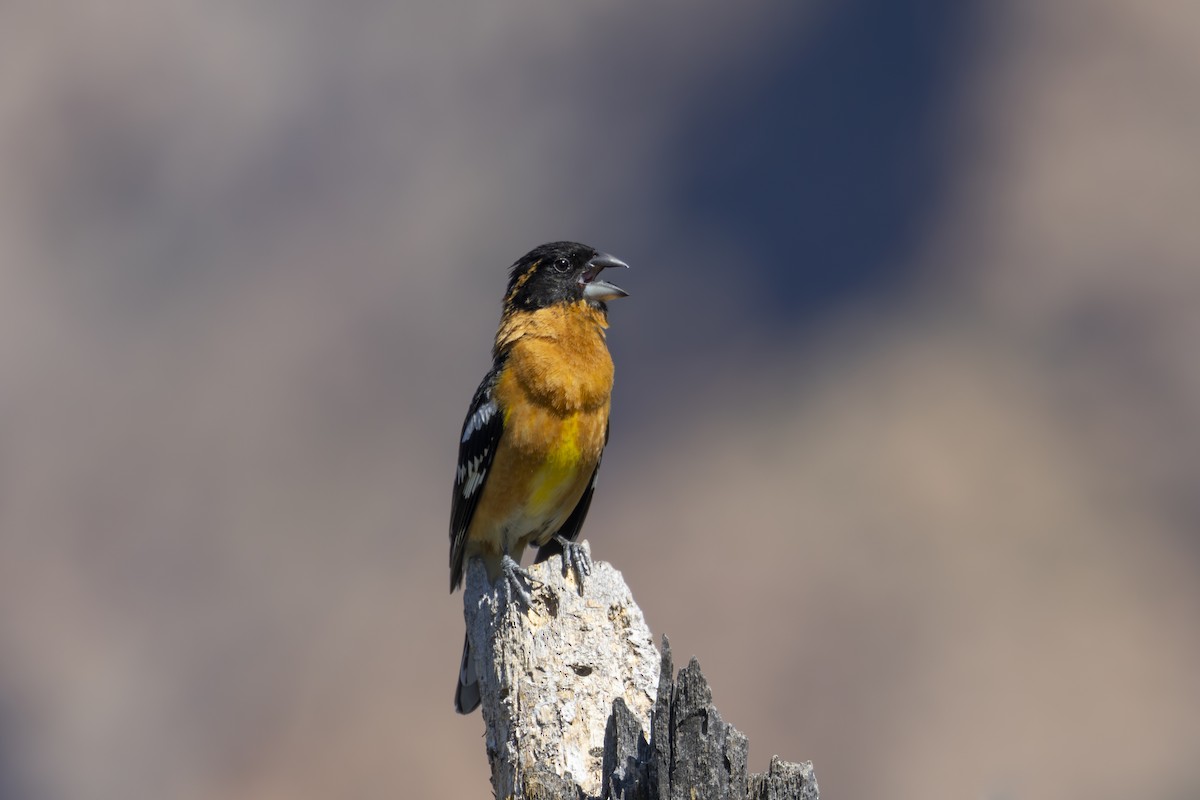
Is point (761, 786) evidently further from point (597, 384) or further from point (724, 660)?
point (724, 660)

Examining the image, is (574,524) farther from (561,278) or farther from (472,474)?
(561,278)

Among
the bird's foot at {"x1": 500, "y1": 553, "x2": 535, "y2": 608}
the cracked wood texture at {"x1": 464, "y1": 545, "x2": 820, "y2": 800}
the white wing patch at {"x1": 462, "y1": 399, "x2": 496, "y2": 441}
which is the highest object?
the white wing patch at {"x1": 462, "y1": 399, "x2": 496, "y2": 441}

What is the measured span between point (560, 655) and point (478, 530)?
7.95ft

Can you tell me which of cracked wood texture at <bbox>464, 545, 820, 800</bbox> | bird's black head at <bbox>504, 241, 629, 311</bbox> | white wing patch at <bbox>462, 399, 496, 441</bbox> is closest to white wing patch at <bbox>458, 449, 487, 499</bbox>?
white wing patch at <bbox>462, 399, 496, 441</bbox>

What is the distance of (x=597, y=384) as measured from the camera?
9750mm

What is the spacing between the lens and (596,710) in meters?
7.34

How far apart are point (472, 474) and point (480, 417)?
392 mm

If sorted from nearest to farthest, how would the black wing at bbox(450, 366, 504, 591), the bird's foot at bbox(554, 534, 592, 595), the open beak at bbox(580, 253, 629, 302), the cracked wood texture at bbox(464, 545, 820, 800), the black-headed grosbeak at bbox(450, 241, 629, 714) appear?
the cracked wood texture at bbox(464, 545, 820, 800)
the bird's foot at bbox(554, 534, 592, 595)
the black-headed grosbeak at bbox(450, 241, 629, 714)
the black wing at bbox(450, 366, 504, 591)
the open beak at bbox(580, 253, 629, 302)

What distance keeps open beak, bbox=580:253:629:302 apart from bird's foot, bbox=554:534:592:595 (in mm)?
2445

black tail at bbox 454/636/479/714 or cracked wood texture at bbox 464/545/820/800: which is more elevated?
black tail at bbox 454/636/479/714

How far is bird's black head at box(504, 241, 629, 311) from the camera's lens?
401 inches

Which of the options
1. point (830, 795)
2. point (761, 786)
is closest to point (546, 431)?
point (761, 786)

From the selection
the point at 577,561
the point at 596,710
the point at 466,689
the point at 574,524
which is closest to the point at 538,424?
the point at 574,524

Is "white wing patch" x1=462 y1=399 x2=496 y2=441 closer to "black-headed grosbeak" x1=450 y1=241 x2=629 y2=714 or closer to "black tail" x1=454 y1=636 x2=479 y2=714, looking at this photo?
"black-headed grosbeak" x1=450 y1=241 x2=629 y2=714
